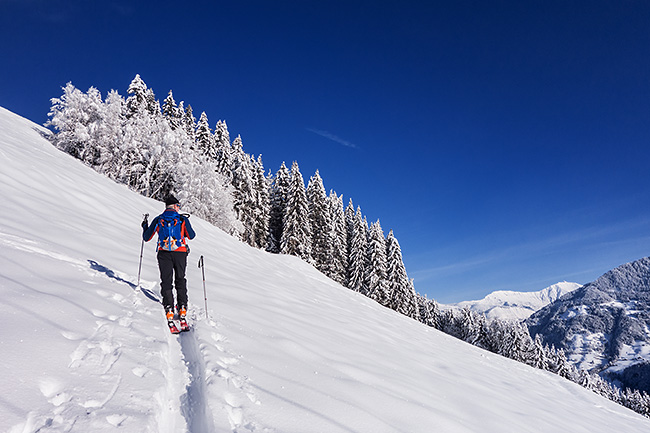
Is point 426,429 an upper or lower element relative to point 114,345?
upper

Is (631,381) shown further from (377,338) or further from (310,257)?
(377,338)

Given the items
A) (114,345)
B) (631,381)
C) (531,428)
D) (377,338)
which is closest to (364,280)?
(377,338)

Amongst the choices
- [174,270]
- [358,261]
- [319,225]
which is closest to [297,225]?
[319,225]

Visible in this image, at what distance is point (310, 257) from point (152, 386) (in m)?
33.7

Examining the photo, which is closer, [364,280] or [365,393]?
[365,393]

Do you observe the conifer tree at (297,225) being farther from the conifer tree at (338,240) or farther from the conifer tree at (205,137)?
the conifer tree at (205,137)

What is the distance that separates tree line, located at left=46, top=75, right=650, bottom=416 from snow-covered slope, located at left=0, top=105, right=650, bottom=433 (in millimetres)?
17925

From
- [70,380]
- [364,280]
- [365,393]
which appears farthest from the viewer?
[364,280]

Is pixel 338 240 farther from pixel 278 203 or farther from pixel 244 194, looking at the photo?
pixel 244 194

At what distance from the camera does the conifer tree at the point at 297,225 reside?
3594 cm

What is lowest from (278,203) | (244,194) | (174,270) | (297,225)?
(174,270)

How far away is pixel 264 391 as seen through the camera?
11.0 ft

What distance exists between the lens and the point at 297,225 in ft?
119

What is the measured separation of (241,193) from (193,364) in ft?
109
